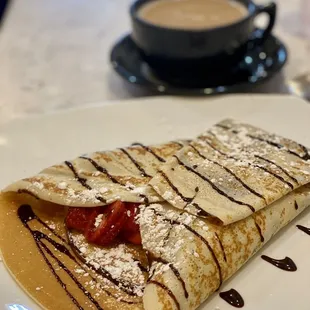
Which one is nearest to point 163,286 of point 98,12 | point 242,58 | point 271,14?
point 242,58

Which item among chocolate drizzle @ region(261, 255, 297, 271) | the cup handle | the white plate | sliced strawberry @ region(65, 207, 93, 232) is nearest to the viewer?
chocolate drizzle @ region(261, 255, 297, 271)

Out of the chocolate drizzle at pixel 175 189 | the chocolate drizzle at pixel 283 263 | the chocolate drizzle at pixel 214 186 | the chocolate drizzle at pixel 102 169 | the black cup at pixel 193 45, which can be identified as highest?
the black cup at pixel 193 45

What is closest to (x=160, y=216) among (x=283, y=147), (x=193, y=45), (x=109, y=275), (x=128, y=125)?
(x=109, y=275)

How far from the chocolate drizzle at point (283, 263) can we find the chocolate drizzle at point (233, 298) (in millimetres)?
127

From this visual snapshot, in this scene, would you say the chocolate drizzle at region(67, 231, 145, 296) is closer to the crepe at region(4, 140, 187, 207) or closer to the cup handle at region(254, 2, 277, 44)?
the crepe at region(4, 140, 187, 207)

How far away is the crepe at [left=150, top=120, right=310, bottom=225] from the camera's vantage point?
4.19 ft

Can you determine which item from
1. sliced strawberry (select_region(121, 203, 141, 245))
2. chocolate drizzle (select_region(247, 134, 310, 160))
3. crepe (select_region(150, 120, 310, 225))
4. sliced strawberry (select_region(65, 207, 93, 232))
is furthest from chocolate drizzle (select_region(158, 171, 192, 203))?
chocolate drizzle (select_region(247, 134, 310, 160))

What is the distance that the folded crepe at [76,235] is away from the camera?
3.96 feet

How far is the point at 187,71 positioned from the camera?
1958 mm

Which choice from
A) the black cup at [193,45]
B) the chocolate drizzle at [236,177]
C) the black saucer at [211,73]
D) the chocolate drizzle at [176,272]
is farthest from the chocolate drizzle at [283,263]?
the black cup at [193,45]

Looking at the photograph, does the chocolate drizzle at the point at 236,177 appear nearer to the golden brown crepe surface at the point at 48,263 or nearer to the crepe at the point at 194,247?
the crepe at the point at 194,247

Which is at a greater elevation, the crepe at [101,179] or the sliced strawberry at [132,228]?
the crepe at [101,179]

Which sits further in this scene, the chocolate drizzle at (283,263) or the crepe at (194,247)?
the chocolate drizzle at (283,263)

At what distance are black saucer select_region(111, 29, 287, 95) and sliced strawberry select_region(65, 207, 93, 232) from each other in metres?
0.67
